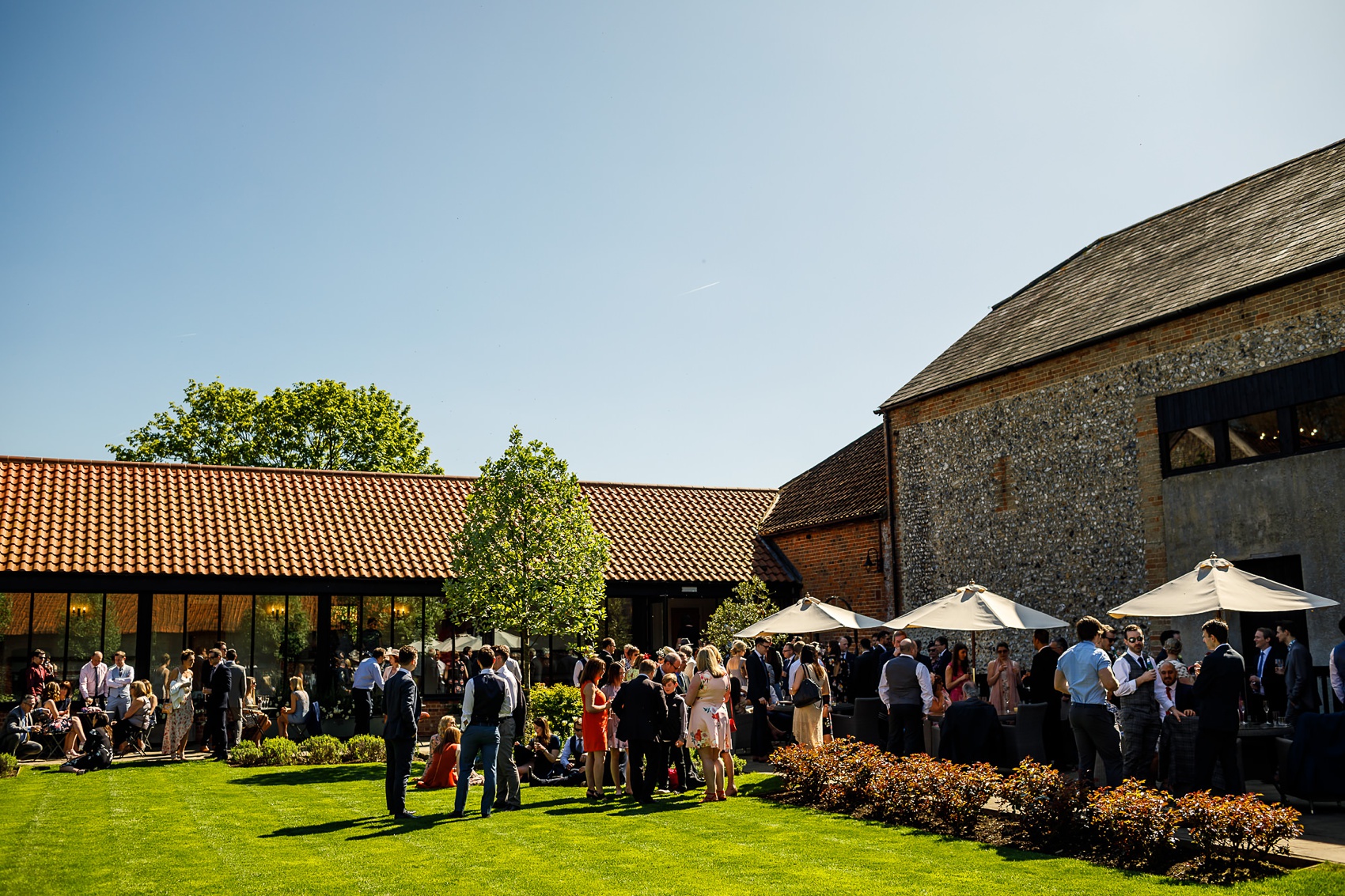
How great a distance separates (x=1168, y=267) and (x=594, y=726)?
41.5 feet

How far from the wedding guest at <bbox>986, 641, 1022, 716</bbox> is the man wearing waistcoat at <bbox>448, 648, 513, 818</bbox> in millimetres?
6504

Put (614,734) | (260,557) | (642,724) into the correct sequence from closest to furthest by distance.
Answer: (642,724) → (614,734) → (260,557)

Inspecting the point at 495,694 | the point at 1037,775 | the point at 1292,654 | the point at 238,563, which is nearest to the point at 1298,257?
the point at 1292,654

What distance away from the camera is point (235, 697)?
17.9 meters

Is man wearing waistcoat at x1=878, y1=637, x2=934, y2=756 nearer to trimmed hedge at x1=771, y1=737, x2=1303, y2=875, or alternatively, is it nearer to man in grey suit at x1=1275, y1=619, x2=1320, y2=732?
trimmed hedge at x1=771, y1=737, x2=1303, y2=875

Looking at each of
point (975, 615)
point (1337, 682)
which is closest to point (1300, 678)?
point (1337, 682)

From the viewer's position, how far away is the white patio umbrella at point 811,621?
16938 mm

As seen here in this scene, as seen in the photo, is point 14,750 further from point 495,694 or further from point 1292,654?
point 1292,654

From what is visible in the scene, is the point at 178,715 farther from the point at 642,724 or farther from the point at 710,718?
the point at 710,718


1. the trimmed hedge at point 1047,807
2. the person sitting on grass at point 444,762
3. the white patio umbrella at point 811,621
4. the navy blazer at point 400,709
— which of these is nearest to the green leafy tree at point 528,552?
the white patio umbrella at point 811,621

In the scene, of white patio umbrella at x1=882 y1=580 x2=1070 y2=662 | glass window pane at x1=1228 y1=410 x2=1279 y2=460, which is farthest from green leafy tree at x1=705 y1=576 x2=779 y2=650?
glass window pane at x1=1228 y1=410 x2=1279 y2=460

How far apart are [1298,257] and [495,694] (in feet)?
39.9

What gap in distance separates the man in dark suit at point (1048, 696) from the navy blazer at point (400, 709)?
6956 millimetres

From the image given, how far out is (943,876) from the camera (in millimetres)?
8289
